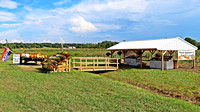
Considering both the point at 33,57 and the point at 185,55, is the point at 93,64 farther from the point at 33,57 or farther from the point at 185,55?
the point at 185,55

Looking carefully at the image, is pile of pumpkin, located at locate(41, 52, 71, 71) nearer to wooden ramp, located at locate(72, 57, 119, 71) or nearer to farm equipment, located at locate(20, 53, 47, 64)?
wooden ramp, located at locate(72, 57, 119, 71)

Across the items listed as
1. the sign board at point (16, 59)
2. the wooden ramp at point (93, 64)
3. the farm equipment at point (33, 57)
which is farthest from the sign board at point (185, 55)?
the sign board at point (16, 59)

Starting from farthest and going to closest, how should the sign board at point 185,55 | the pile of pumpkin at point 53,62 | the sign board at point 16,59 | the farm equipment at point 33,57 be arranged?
the sign board at point 16,59
the farm equipment at point 33,57
the sign board at point 185,55
the pile of pumpkin at point 53,62

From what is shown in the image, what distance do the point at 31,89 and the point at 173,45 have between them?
14145 mm

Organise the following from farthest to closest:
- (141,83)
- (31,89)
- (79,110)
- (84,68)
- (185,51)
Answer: (185,51) < (84,68) < (141,83) < (31,89) < (79,110)

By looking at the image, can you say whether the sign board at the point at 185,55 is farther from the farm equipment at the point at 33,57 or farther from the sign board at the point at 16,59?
the sign board at the point at 16,59

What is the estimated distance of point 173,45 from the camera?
17406mm

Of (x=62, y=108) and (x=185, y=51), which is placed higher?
(x=185, y=51)

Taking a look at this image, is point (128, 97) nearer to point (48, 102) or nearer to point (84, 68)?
point (48, 102)

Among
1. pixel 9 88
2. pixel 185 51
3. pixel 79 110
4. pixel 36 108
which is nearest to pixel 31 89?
pixel 9 88

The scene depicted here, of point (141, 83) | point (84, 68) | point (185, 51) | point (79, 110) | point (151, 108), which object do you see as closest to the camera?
point (79, 110)

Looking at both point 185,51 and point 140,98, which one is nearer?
point 140,98

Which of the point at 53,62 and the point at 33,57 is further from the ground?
the point at 33,57

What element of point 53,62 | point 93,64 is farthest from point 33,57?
point 93,64
